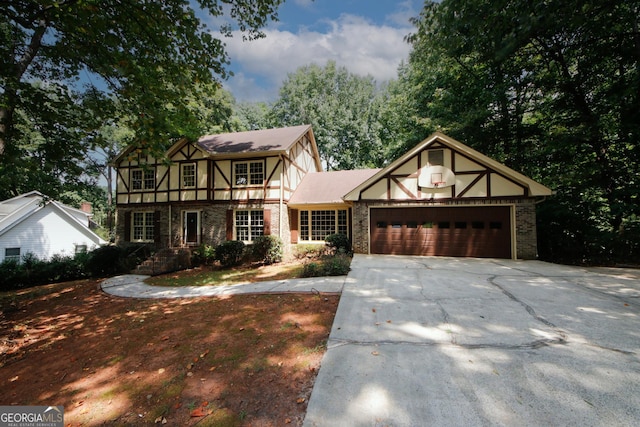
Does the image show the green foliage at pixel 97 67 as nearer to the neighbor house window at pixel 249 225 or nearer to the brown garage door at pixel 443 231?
the neighbor house window at pixel 249 225

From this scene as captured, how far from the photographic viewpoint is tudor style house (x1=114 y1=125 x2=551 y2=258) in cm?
1030

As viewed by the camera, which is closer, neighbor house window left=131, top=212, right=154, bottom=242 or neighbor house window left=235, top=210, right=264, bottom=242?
neighbor house window left=235, top=210, right=264, bottom=242

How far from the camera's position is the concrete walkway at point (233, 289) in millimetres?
6492

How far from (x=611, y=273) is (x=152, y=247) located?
20285mm

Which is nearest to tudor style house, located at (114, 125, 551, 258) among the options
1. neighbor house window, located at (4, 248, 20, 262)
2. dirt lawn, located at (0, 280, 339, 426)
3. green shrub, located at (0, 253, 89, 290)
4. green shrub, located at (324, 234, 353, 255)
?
green shrub, located at (324, 234, 353, 255)

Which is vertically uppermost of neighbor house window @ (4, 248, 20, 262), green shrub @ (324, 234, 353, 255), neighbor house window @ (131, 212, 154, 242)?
neighbor house window @ (131, 212, 154, 242)

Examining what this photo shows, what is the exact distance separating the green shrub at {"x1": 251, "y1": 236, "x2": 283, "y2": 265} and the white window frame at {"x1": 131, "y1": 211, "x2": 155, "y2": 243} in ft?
24.9

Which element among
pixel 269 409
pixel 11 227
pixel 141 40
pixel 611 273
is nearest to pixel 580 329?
pixel 269 409

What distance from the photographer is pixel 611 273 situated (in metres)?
7.60

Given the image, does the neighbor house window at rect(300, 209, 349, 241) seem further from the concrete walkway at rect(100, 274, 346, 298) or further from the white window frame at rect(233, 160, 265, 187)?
the concrete walkway at rect(100, 274, 346, 298)

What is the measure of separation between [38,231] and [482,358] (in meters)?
25.3

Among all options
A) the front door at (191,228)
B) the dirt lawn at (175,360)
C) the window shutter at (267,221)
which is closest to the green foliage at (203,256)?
the front door at (191,228)

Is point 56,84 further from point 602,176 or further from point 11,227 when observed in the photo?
point 602,176

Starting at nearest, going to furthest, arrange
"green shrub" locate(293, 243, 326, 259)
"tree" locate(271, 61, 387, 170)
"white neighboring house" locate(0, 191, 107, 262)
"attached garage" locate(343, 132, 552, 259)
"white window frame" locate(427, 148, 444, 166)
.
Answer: "attached garage" locate(343, 132, 552, 259), "white window frame" locate(427, 148, 444, 166), "green shrub" locate(293, 243, 326, 259), "white neighboring house" locate(0, 191, 107, 262), "tree" locate(271, 61, 387, 170)
